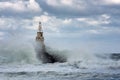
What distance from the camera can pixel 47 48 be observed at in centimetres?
5434

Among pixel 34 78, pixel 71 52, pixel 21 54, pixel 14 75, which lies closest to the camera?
pixel 34 78

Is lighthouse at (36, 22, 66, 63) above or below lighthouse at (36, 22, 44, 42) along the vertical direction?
below

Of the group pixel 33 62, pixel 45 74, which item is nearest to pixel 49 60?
pixel 33 62

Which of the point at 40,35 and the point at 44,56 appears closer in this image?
the point at 44,56

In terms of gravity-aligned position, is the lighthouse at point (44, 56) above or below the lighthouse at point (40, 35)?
below

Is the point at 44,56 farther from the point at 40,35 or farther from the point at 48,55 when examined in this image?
the point at 40,35

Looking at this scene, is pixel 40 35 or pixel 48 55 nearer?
pixel 48 55

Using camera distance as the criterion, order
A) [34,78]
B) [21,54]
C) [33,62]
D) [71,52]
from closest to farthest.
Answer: [34,78]
[33,62]
[21,54]
[71,52]

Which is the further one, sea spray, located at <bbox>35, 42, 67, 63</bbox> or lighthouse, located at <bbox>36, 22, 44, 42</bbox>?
lighthouse, located at <bbox>36, 22, 44, 42</bbox>

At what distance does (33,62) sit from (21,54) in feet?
12.2

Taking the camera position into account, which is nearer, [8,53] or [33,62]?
[33,62]

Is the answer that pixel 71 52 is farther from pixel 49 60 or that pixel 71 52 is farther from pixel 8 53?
pixel 8 53

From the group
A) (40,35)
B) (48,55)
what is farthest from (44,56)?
(40,35)

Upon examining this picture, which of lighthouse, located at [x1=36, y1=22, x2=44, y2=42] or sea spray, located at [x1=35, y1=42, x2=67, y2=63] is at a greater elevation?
lighthouse, located at [x1=36, y1=22, x2=44, y2=42]
